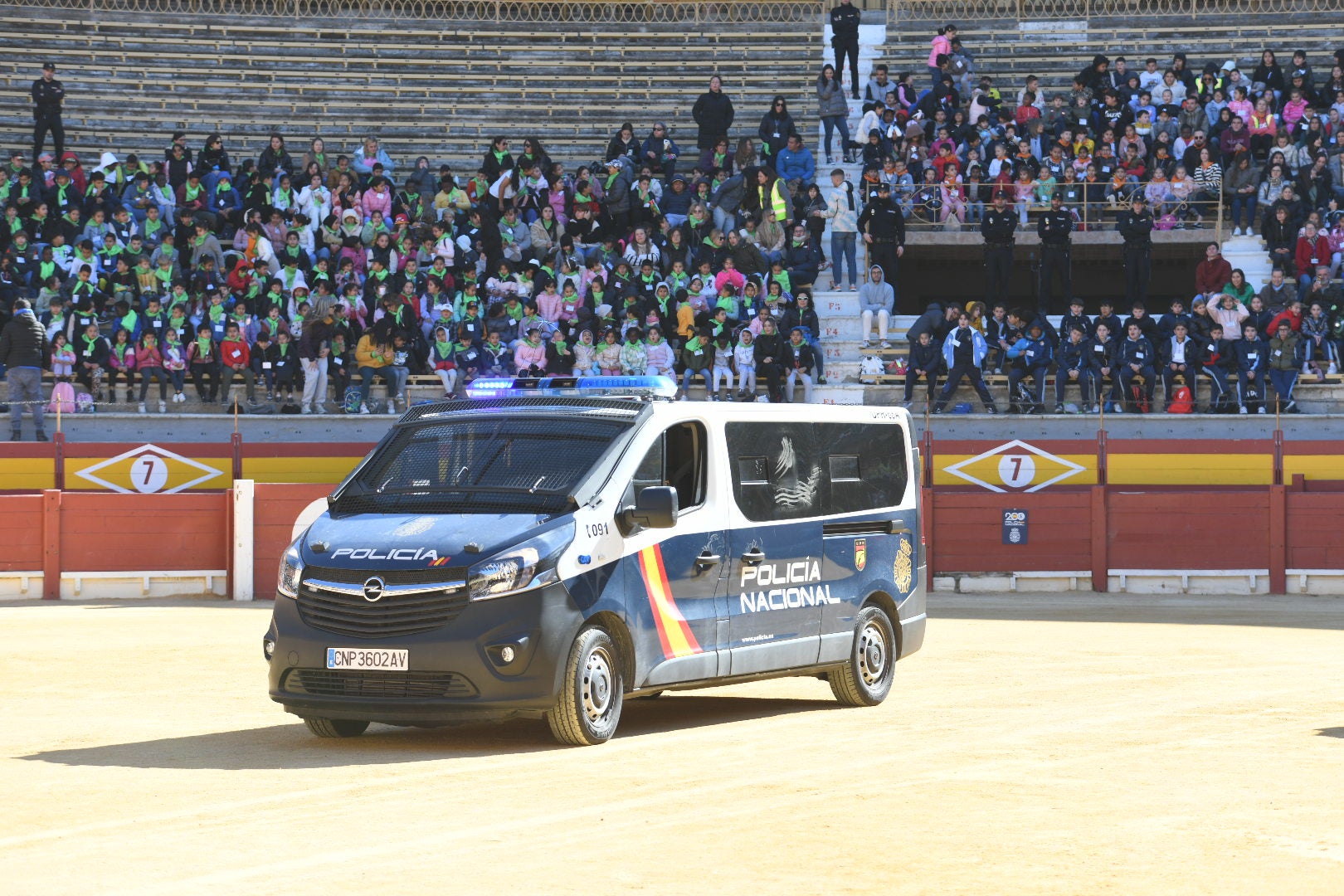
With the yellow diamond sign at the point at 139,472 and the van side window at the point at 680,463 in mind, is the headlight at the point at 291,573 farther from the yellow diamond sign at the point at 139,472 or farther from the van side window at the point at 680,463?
the yellow diamond sign at the point at 139,472

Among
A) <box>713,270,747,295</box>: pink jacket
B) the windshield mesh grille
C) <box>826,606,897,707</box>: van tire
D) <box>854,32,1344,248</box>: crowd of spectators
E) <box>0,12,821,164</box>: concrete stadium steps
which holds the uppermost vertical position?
<box>0,12,821,164</box>: concrete stadium steps

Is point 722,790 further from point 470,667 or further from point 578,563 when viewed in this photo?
point 578,563

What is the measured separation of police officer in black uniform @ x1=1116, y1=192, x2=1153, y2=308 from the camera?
28.6 metres

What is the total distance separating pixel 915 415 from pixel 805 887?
20099 millimetres

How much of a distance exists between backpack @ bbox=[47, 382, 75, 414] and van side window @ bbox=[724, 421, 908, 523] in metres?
15.5

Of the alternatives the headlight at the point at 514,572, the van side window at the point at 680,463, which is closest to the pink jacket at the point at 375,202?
the van side window at the point at 680,463

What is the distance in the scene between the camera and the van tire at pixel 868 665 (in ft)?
41.7

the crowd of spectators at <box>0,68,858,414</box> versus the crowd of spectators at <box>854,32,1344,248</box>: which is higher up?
the crowd of spectators at <box>854,32,1344,248</box>

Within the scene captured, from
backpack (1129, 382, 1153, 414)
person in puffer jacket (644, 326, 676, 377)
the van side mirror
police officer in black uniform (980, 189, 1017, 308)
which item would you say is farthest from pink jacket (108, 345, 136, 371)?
the van side mirror

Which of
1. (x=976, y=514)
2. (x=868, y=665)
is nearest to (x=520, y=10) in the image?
(x=976, y=514)

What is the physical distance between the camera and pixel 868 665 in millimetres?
12914

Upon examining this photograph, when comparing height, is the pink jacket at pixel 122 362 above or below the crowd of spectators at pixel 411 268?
below

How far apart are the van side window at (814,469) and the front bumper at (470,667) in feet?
6.73

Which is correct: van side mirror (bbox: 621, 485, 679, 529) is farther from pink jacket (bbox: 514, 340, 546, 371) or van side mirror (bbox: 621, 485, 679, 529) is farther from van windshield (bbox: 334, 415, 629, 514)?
pink jacket (bbox: 514, 340, 546, 371)
